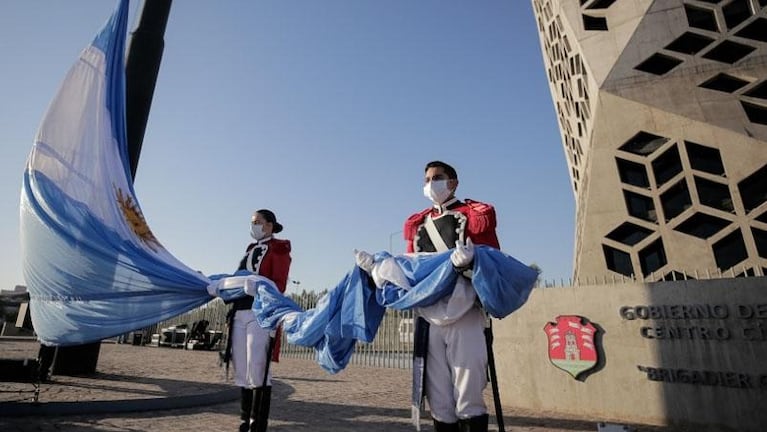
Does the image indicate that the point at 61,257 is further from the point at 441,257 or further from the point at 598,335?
the point at 598,335

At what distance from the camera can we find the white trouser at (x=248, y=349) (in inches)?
175

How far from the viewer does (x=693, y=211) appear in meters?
11.7

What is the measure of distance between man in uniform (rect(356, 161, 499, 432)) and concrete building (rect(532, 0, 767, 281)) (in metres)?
10.7

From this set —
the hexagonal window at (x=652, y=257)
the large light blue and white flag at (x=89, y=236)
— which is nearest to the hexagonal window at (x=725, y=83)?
the hexagonal window at (x=652, y=257)

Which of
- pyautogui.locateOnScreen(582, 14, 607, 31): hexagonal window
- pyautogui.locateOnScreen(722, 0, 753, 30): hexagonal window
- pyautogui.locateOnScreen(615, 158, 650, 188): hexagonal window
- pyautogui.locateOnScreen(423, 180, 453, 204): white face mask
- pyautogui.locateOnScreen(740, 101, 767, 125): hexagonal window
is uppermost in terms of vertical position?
pyautogui.locateOnScreen(582, 14, 607, 31): hexagonal window

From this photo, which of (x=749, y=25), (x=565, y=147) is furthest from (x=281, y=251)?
(x=565, y=147)

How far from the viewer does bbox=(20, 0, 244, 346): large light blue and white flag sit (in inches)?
185

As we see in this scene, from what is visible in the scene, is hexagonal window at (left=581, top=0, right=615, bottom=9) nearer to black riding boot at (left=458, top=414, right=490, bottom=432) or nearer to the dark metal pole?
the dark metal pole

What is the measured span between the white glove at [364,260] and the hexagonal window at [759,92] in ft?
45.0

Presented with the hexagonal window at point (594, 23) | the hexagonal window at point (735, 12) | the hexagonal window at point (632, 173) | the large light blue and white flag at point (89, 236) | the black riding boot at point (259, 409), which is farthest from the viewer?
the hexagonal window at point (594, 23)

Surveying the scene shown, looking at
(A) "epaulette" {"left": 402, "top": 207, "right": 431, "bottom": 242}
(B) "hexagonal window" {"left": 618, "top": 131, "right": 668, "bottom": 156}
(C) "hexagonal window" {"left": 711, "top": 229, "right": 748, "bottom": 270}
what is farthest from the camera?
(B) "hexagonal window" {"left": 618, "top": 131, "right": 668, "bottom": 156}

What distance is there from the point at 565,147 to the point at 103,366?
18.2 m

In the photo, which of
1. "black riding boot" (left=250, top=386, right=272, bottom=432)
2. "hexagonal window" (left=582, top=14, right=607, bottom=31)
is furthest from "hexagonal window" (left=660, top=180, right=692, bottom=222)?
"black riding boot" (left=250, top=386, right=272, bottom=432)

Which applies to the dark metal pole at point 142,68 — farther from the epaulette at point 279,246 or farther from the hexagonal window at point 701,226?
the hexagonal window at point 701,226
